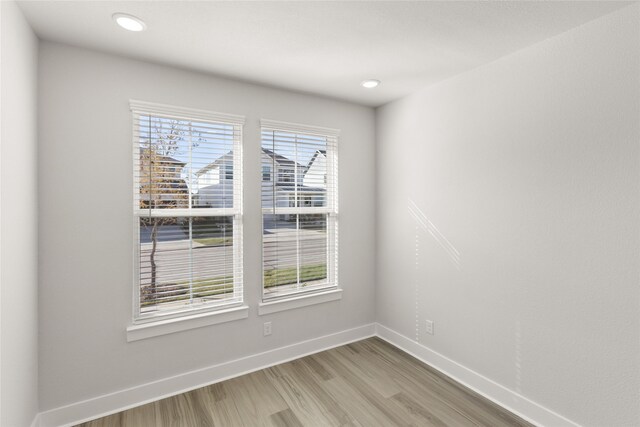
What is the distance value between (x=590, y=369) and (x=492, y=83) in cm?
195

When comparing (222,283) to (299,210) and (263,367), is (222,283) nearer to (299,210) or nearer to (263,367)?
(263,367)

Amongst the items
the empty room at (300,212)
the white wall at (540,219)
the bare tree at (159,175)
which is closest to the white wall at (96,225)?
the empty room at (300,212)

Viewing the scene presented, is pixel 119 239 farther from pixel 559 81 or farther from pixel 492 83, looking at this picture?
pixel 559 81

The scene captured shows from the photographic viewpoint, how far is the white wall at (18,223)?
1496mm

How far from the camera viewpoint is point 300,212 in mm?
3029

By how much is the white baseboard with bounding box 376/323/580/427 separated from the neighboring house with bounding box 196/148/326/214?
5.39ft

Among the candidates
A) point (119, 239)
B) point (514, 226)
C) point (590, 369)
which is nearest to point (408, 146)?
point (514, 226)

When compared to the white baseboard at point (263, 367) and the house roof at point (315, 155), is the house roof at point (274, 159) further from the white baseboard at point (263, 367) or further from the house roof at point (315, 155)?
the white baseboard at point (263, 367)

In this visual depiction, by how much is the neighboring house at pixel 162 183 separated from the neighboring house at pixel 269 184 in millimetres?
131

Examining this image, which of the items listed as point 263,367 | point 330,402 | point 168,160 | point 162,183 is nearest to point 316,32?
point 168,160

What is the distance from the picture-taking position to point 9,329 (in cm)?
155

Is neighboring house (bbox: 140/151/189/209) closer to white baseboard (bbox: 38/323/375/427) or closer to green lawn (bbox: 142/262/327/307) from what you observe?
green lawn (bbox: 142/262/327/307)

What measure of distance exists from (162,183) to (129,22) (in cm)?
104

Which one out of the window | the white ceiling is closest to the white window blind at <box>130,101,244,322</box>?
the window
